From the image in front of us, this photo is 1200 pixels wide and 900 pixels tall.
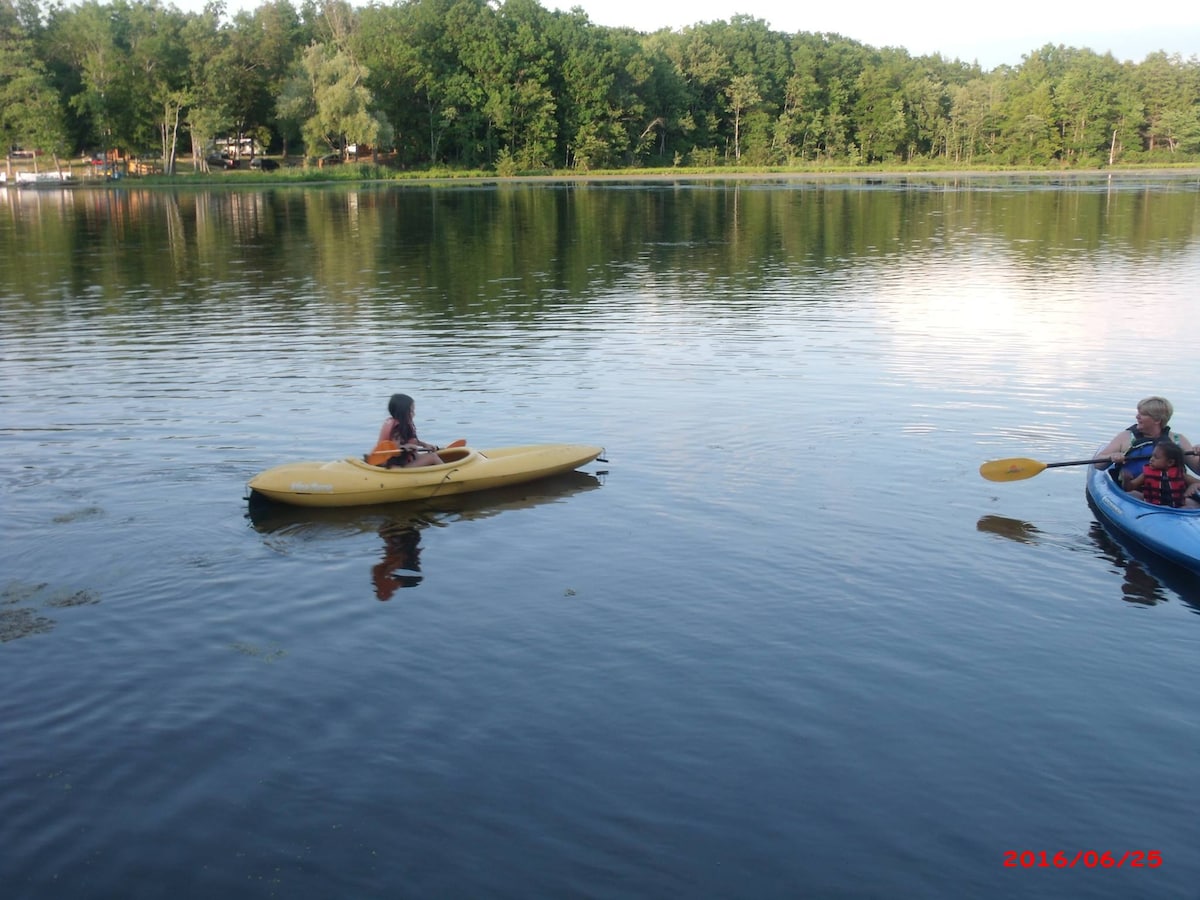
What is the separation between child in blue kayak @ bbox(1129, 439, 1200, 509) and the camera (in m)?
11.1

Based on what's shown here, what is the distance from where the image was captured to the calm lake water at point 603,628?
6.33 meters

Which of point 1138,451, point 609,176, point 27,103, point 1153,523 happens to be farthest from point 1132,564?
point 609,176

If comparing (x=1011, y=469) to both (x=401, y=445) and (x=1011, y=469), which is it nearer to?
(x=1011, y=469)

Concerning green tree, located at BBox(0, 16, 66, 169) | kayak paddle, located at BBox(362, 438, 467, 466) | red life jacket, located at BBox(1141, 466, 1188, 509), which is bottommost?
red life jacket, located at BBox(1141, 466, 1188, 509)

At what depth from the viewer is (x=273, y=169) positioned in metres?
97.6

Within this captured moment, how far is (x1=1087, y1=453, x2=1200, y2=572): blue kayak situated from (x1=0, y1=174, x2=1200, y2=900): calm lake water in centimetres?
26

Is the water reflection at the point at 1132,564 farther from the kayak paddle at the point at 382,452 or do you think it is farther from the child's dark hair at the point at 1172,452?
the kayak paddle at the point at 382,452

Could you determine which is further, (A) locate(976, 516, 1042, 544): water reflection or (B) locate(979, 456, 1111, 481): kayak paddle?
(B) locate(979, 456, 1111, 481): kayak paddle

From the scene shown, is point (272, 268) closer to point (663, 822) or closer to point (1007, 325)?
point (1007, 325)

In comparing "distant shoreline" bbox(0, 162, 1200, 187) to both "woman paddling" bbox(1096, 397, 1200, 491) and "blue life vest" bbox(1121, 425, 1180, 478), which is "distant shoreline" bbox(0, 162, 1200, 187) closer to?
"woman paddling" bbox(1096, 397, 1200, 491)

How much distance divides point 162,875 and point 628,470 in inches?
314

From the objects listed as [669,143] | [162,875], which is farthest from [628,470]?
[669,143]

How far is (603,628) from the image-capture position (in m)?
9.09
